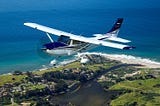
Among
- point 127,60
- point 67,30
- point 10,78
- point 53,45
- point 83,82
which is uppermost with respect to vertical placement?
point 67,30

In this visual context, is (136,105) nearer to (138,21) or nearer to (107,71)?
(107,71)

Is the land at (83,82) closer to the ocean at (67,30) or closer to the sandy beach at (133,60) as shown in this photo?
the sandy beach at (133,60)

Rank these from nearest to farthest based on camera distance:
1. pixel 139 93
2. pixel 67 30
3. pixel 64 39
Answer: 1. pixel 64 39
2. pixel 139 93
3. pixel 67 30

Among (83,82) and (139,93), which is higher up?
(83,82)

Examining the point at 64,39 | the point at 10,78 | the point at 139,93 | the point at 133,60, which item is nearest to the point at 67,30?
the point at 133,60

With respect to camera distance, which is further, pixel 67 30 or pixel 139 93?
pixel 67 30

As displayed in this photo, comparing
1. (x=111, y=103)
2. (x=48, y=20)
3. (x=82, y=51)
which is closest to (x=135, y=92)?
(x=111, y=103)

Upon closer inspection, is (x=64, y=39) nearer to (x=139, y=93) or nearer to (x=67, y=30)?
(x=139, y=93)
